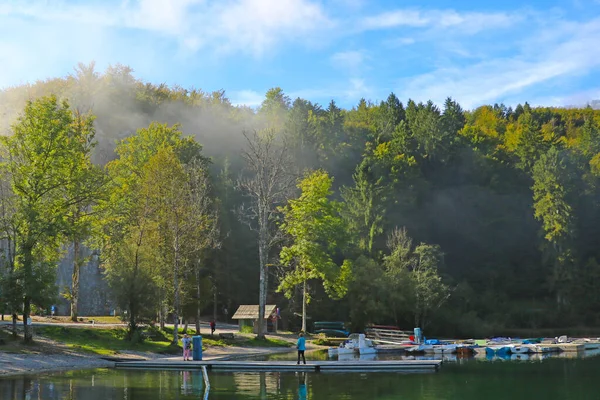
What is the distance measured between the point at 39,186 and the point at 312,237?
27.5m

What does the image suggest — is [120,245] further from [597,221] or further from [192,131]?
[597,221]

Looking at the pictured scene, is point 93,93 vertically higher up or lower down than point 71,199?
higher up

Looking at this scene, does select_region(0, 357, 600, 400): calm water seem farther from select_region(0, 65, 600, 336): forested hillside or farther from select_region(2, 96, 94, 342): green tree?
select_region(0, 65, 600, 336): forested hillside

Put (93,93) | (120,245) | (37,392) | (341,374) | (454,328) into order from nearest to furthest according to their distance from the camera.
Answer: (37,392)
(341,374)
(120,245)
(454,328)
(93,93)

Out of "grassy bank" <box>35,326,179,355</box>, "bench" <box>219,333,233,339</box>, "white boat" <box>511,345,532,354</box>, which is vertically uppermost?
"grassy bank" <box>35,326,179,355</box>

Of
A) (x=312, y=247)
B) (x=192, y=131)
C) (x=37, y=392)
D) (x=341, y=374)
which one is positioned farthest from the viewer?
(x=192, y=131)

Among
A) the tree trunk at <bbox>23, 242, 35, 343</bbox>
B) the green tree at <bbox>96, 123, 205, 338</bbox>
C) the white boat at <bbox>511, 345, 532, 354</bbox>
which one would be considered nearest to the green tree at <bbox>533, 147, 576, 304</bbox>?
the white boat at <bbox>511, 345, 532, 354</bbox>

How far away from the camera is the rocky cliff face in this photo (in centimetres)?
6862

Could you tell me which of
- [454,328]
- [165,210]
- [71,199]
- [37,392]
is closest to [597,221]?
[454,328]

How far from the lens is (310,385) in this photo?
2736 centimetres

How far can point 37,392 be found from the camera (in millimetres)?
23266

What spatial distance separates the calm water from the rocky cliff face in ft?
124

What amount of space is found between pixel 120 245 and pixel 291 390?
24.2 metres

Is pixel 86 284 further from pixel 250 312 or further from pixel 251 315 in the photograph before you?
pixel 251 315
